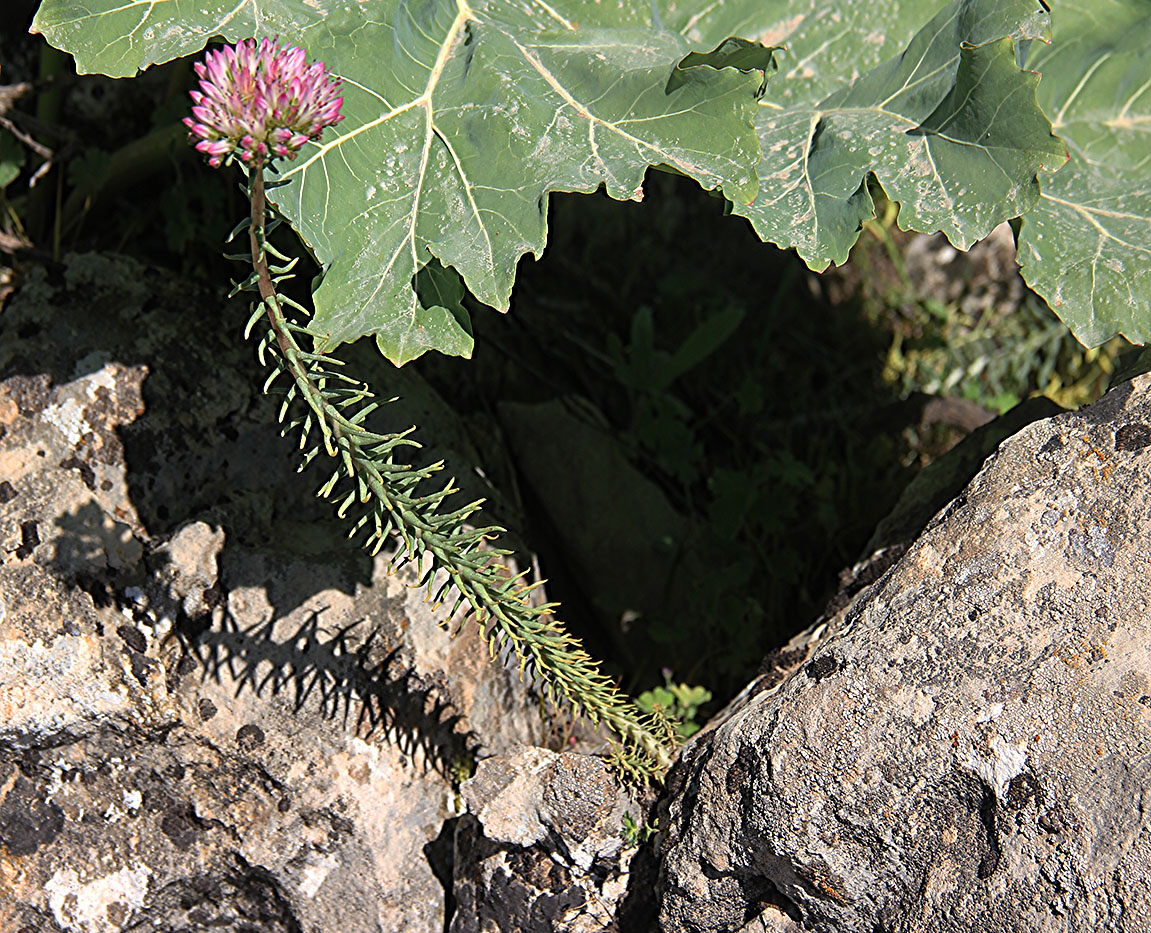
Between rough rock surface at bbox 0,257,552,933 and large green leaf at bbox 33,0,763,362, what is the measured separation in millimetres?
798

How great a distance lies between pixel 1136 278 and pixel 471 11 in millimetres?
1689

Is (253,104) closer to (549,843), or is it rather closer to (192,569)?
(192,569)

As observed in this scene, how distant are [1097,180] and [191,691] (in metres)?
2.64

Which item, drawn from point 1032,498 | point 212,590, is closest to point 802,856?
point 1032,498

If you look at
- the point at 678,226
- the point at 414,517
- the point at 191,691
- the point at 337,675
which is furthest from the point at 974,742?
the point at 678,226

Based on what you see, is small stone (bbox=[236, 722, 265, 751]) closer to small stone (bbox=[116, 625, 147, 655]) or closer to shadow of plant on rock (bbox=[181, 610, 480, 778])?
shadow of plant on rock (bbox=[181, 610, 480, 778])

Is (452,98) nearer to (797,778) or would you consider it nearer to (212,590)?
(212,590)

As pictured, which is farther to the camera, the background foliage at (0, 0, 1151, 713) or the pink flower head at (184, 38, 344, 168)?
the background foliage at (0, 0, 1151, 713)

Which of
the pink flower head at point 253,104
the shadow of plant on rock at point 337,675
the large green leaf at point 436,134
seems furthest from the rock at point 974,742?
the pink flower head at point 253,104

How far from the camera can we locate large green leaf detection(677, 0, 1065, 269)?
2.11 metres

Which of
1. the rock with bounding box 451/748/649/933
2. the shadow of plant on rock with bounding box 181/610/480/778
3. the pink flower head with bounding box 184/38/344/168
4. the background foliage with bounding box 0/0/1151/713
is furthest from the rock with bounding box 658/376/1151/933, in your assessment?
the pink flower head with bounding box 184/38/344/168

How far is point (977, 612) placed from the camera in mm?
2033

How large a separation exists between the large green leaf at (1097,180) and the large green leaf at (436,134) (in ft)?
2.74

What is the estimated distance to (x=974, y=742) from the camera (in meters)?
1.93
